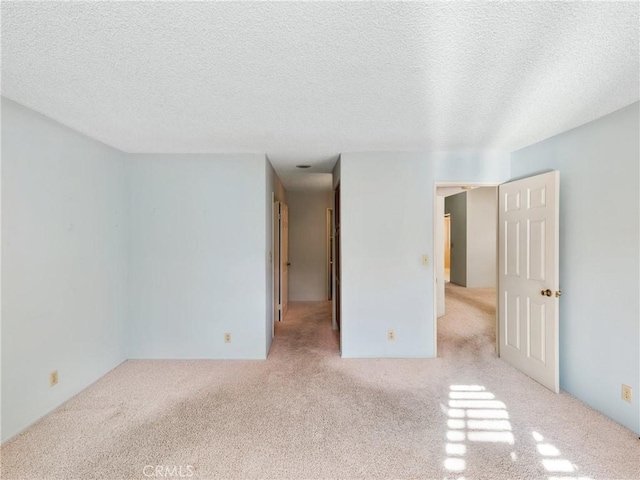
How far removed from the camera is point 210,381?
2.87 m

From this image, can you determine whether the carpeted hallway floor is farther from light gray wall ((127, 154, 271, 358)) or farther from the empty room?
light gray wall ((127, 154, 271, 358))

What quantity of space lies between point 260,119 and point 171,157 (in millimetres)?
1558

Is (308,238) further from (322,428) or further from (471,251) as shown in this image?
(322,428)

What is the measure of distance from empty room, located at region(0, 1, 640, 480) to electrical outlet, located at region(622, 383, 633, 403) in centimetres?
2

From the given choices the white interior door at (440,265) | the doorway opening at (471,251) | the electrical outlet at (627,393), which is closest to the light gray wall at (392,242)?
the white interior door at (440,265)

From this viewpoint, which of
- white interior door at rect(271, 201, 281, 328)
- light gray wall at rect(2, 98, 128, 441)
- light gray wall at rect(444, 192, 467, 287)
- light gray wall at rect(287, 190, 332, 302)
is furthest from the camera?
light gray wall at rect(444, 192, 467, 287)

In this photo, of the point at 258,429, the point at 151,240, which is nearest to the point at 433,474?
the point at 258,429

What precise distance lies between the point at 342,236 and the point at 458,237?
5.88 metres

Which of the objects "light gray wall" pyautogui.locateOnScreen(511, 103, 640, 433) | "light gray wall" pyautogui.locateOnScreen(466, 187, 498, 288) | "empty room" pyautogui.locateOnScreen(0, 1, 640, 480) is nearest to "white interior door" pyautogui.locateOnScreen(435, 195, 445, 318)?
"empty room" pyautogui.locateOnScreen(0, 1, 640, 480)

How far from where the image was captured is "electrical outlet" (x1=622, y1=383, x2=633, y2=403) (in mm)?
2125

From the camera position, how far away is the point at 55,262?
2.44 m

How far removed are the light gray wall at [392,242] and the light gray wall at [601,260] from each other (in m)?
0.90

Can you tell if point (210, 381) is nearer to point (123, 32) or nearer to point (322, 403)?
point (322, 403)

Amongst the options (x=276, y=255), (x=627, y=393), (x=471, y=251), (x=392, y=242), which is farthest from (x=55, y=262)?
(x=471, y=251)
